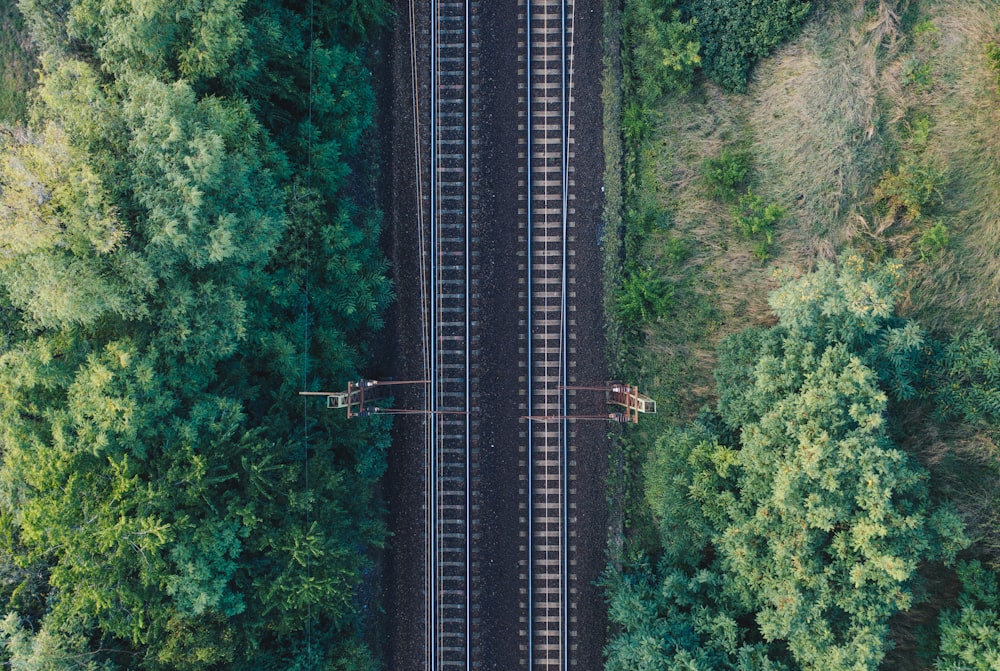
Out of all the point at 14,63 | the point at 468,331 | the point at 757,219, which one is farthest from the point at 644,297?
the point at 14,63

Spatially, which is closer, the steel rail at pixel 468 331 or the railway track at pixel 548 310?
the railway track at pixel 548 310

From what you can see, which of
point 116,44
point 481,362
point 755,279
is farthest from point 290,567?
Result: point 755,279

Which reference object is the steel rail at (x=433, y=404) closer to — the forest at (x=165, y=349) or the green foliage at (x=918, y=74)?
the forest at (x=165, y=349)

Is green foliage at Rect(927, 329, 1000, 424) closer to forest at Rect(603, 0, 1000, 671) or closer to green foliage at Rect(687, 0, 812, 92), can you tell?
forest at Rect(603, 0, 1000, 671)

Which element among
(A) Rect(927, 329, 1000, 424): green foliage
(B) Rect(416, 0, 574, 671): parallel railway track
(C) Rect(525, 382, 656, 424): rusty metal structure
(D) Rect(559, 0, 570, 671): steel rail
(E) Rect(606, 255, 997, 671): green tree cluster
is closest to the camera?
(E) Rect(606, 255, 997, 671): green tree cluster

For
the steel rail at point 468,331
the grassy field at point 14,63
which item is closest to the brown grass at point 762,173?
the steel rail at point 468,331

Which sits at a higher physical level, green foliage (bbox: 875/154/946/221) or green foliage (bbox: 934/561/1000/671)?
green foliage (bbox: 875/154/946/221)

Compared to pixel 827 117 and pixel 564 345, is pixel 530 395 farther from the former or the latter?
pixel 827 117

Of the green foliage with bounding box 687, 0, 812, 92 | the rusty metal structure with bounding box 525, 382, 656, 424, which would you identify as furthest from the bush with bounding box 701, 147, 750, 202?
the rusty metal structure with bounding box 525, 382, 656, 424
